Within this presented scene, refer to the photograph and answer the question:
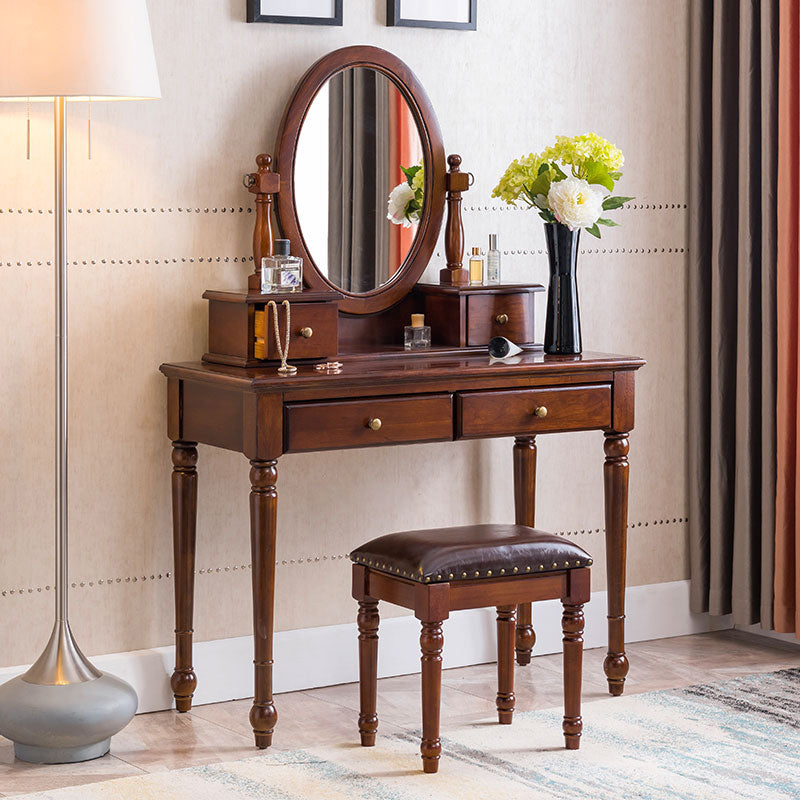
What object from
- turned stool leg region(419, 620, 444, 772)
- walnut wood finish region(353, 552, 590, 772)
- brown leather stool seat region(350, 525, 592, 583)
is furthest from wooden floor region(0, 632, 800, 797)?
brown leather stool seat region(350, 525, 592, 583)

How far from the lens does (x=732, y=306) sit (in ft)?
13.5

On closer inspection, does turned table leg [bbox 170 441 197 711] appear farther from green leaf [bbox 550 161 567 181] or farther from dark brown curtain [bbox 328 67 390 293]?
green leaf [bbox 550 161 567 181]

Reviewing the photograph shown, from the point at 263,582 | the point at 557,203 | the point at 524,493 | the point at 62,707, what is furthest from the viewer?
the point at 524,493

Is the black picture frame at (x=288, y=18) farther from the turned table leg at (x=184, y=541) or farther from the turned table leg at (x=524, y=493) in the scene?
the turned table leg at (x=524, y=493)

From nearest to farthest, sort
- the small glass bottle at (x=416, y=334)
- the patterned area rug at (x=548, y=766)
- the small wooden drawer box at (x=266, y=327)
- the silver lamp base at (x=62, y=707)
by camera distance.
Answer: the patterned area rug at (x=548, y=766) → the silver lamp base at (x=62, y=707) → the small wooden drawer box at (x=266, y=327) → the small glass bottle at (x=416, y=334)

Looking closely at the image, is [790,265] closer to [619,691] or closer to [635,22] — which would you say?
[635,22]

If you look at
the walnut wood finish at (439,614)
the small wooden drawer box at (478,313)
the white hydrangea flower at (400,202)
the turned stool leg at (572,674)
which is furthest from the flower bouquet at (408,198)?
the turned stool leg at (572,674)

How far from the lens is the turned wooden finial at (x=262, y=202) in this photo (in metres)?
3.44

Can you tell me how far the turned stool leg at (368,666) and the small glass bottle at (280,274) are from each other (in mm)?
732

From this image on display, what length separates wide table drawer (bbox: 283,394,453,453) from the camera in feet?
10.3

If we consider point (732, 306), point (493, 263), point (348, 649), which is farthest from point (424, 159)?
point (348, 649)

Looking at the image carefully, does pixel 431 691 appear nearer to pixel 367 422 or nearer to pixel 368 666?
pixel 368 666

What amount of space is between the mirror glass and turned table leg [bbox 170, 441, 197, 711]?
1.91 ft

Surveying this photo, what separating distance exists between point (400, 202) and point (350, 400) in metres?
0.70
